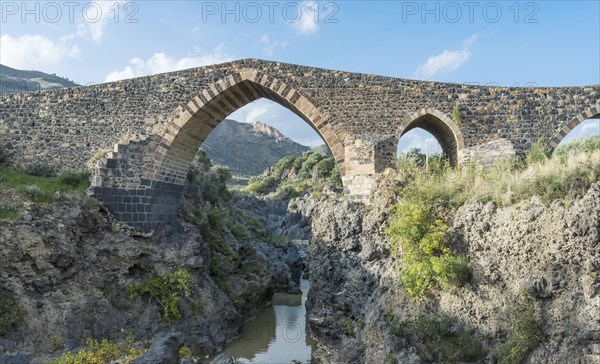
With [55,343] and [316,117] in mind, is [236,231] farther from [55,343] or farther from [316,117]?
[55,343]

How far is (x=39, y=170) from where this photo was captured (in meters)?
12.1

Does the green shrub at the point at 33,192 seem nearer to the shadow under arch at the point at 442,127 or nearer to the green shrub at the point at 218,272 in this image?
the green shrub at the point at 218,272

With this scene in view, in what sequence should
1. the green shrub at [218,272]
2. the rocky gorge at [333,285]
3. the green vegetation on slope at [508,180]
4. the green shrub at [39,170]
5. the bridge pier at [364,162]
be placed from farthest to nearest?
the green shrub at [218,272] < the green shrub at [39,170] < the bridge pier at [364,162] < the green vegetation on slope at [508,180] < the rocky gorge at [333,285]

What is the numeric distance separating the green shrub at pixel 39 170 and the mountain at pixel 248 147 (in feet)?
143

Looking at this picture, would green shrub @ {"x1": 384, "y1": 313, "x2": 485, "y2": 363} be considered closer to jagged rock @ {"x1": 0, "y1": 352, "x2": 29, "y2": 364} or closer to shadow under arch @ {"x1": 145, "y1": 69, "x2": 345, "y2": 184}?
shadow under arch @ {"x1": 145, "y1": 69, "x2": 345, "y2": 184}

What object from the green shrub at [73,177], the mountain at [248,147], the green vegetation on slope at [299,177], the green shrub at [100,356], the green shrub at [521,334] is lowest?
the green shrub at [100,356]

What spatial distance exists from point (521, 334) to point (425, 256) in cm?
206

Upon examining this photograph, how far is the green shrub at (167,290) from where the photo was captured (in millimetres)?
10289

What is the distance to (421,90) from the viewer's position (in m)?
11.4

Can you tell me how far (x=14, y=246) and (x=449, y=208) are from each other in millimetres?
8538

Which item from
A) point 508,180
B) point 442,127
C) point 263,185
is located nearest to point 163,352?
point 508,180

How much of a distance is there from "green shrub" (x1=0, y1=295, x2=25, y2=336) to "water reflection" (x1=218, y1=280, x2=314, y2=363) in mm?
4687

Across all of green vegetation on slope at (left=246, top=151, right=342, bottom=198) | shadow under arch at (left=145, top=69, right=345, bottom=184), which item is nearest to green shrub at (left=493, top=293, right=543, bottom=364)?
shadow under arch at (left=145, top=69, right=345, bottom=184)

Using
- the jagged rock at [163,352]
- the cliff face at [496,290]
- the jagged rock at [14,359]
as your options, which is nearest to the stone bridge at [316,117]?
the cliff face at [496,290]
